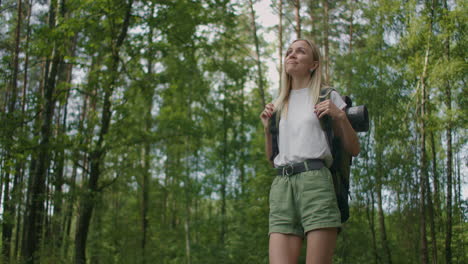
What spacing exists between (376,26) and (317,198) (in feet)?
31.8

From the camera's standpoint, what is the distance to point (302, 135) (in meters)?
1.93

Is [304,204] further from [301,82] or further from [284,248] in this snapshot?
[301,82]

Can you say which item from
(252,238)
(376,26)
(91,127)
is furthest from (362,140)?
(91,127)

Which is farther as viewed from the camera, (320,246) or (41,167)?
(41,167)

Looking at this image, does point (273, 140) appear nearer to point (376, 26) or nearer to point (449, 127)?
point (449, 127)

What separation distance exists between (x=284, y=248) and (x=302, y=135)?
20.6 inches

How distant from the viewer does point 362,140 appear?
10.5 meters

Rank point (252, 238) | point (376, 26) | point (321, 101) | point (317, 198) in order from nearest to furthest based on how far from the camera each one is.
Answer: point (317, 198), point (321, 101), point (376, 26), point (252, 238)

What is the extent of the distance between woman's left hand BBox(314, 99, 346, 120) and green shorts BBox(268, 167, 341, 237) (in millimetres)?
245

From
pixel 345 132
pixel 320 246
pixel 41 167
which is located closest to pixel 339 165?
pixel 345 132

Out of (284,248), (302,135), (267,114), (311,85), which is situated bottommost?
(284,248)

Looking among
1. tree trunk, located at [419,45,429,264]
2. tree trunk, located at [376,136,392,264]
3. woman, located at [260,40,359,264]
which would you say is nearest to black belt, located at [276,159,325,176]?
woman, located at [260,40,359,264]

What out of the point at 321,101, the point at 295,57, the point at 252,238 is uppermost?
the point at 295,57

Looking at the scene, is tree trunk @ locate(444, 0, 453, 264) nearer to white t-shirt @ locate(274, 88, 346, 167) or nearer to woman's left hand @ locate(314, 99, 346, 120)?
white t-shirt @ locate(274, 88, 346, 167)
